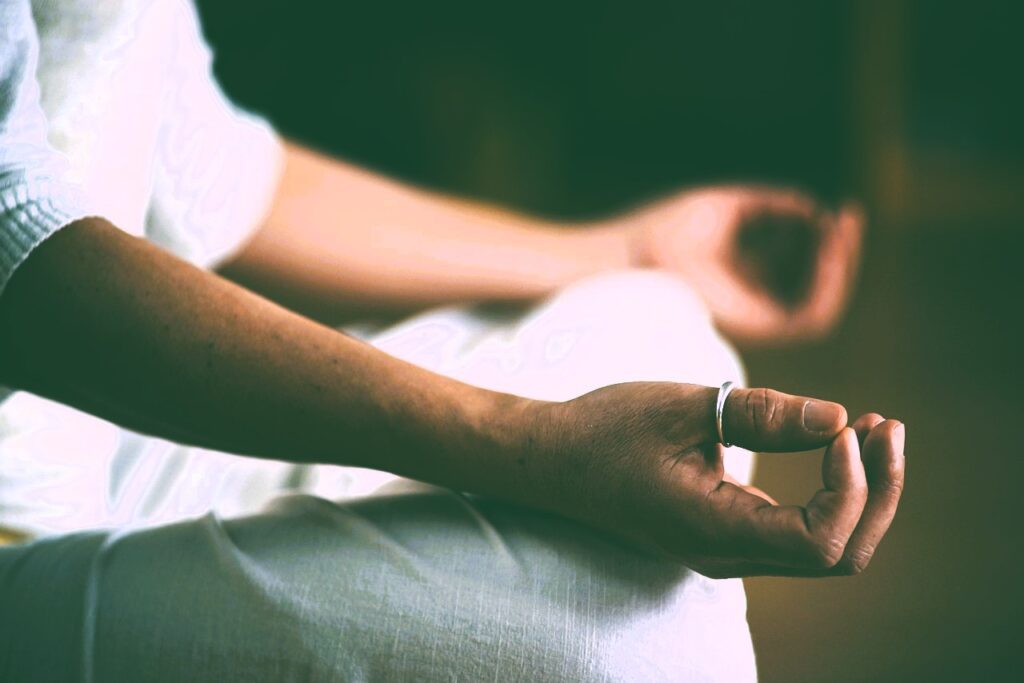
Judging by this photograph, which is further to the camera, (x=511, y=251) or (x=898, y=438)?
(x=511, y=251)

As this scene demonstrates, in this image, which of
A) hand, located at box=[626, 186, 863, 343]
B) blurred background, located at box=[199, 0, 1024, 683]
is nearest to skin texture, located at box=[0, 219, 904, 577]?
hand, located at box=[626, 186, 863, 343]

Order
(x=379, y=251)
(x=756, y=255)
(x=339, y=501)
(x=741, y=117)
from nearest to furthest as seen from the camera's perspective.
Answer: (x=339, y=501)
(x=379, y=251)
(x=756, y=255)
(x=741, y=117)

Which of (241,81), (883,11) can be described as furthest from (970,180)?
(241,81)

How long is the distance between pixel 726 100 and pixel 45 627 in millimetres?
2255

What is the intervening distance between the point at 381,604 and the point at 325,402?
103mm

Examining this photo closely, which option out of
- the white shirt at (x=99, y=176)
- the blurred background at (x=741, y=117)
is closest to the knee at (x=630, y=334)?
the white shirt at (x=99, y=176)

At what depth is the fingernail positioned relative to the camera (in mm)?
364

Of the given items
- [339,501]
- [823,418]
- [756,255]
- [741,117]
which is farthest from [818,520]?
[741,117]

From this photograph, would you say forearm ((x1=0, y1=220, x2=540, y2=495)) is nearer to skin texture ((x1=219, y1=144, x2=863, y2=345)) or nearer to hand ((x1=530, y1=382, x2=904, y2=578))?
hand ((x1=530, y1=382, x2=904, y2=578))

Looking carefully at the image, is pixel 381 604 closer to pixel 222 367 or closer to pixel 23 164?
pixel 222 367

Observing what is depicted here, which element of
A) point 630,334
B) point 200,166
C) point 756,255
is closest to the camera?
point 630,334

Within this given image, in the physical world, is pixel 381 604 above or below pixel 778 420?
below

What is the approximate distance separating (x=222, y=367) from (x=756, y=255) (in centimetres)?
75

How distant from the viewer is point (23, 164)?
1.36 feet
